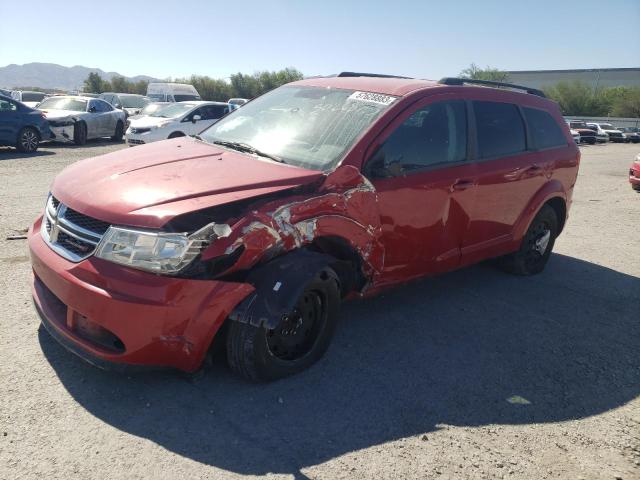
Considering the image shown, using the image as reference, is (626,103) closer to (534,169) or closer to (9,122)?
(9,122)

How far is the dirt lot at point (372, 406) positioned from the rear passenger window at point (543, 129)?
5.85ft

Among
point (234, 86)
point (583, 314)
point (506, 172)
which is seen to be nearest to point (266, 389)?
point (506, 172)

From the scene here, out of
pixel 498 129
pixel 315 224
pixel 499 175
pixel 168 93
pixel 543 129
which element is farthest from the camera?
pixel 168 93

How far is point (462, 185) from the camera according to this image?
4.32 m

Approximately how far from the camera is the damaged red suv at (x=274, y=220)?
2.82m

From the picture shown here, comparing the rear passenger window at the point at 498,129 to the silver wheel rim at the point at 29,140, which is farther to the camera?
the silver wheel rim at the point at 29,140

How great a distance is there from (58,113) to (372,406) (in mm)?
15916

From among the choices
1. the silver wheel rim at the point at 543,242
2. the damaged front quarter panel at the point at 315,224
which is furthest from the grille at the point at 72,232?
the silver wheel rim at the point at 543,242

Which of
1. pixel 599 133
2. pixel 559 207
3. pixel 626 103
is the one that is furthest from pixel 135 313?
pixel 626 103

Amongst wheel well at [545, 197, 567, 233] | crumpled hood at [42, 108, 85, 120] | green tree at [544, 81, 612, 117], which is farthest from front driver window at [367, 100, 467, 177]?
green tree at [544, 81, 612, 117]

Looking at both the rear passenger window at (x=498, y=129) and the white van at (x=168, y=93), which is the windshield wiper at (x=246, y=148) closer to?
the rear passenger window at (x=498, y=129)

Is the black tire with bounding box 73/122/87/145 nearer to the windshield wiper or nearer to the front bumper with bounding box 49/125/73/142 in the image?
the front bumper with bounding box 49/125/73/142

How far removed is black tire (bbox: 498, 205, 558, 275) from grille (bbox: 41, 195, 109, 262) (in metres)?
4.21

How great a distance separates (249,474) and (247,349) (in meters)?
0.73
